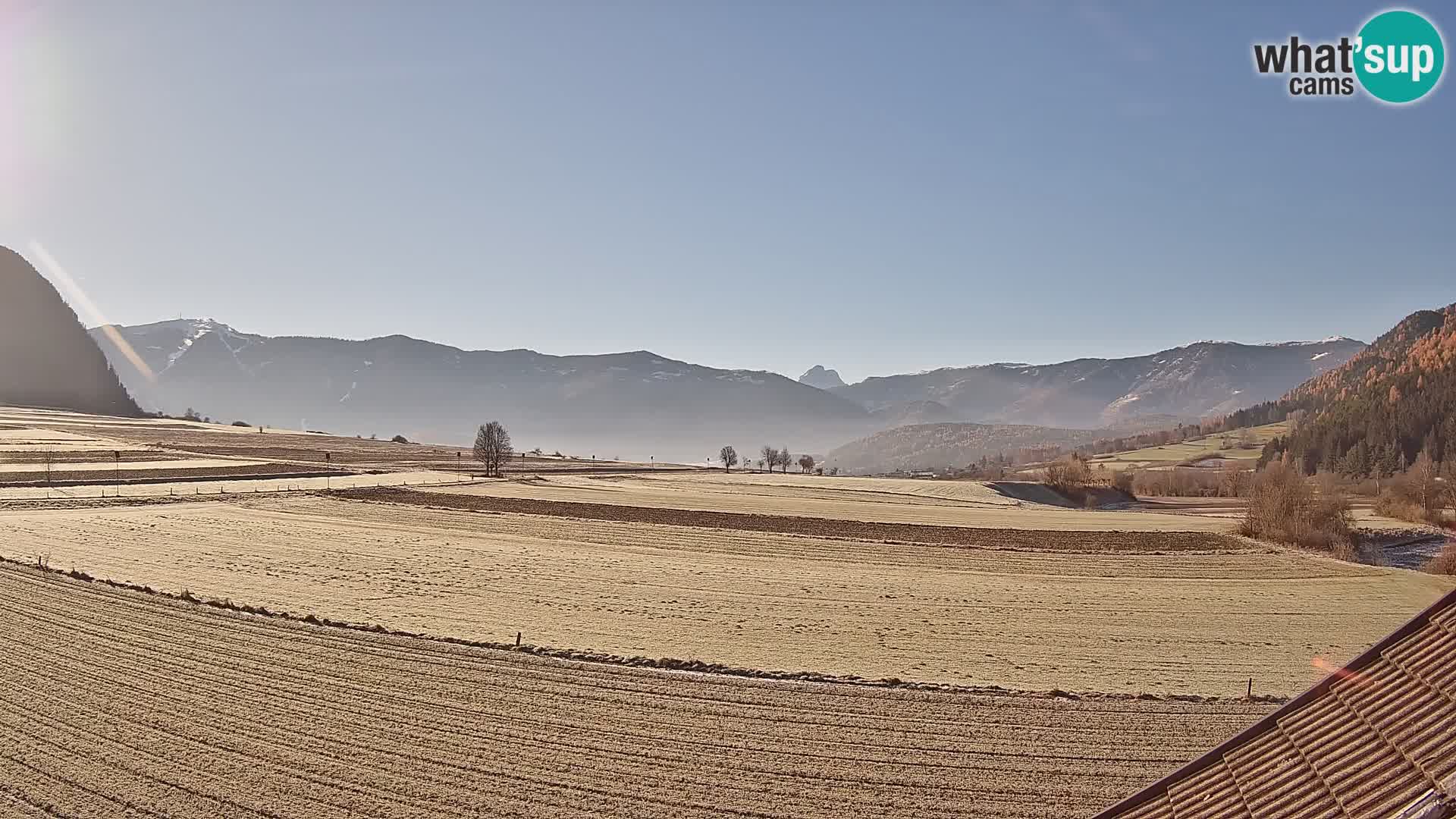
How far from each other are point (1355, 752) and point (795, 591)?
97.1 ft

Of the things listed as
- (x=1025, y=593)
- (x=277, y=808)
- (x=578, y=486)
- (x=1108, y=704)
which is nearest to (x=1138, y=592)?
(x=1025, y=593)

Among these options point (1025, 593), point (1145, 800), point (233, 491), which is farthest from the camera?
point (233, 491)

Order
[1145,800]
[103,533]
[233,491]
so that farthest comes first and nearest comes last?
1. [233,491]
2. [103,533]
3. [1145,800]

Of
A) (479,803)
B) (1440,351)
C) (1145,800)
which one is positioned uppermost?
(1440,351)

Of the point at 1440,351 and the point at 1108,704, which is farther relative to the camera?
the point at 1440,351

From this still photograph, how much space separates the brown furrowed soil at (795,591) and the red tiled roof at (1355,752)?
1555cm

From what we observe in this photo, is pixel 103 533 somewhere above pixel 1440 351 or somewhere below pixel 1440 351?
below

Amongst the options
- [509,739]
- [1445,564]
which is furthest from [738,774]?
[1445,564]

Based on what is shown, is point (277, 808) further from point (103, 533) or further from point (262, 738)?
point (103, 533)

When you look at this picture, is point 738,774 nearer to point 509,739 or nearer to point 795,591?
point 509,739

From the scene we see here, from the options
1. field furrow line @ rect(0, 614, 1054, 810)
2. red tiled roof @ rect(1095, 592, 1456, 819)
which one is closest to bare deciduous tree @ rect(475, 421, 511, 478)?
field furrow line @ rect(0, 614, 1054, 810)

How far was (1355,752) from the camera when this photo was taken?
5922 millimetres

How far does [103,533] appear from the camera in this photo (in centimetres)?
4388

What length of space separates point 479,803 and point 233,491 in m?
63.6
